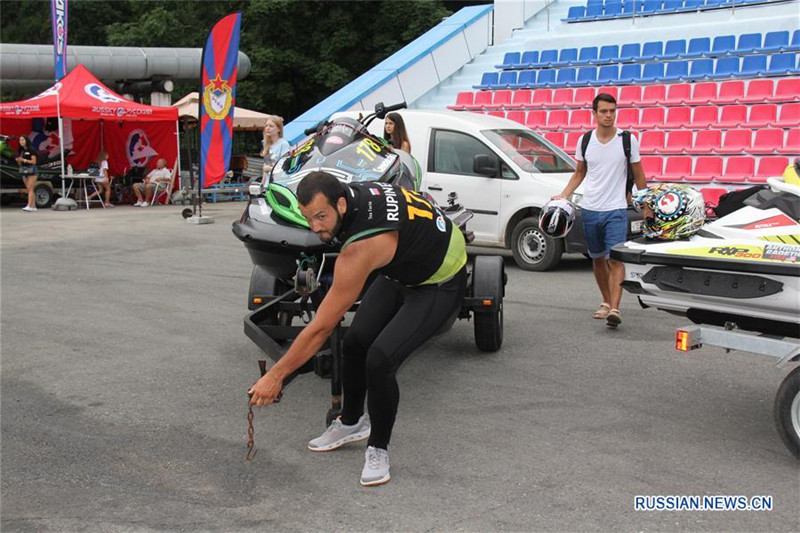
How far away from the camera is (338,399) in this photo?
199 inches

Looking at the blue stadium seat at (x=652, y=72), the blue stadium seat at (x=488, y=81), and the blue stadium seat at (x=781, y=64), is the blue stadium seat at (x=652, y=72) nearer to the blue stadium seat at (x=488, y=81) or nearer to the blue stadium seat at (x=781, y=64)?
the blue stadium seat at (x=781, y=64)

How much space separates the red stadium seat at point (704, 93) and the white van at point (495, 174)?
17.2 ft

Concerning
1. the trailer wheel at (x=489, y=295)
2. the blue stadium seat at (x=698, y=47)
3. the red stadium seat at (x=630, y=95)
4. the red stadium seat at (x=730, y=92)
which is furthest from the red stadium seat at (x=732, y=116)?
the trailer wheel at (x=489, y=295)

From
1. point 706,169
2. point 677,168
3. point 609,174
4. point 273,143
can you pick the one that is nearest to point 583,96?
point 677,168

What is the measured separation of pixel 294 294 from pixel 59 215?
49.6 ft

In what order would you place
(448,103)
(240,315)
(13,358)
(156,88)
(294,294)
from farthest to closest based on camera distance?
(156,88) < (448,103) < (240,315) < (13,358) < (294,294)

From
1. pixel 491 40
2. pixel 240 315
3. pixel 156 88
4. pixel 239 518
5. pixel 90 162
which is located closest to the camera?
pixel 239 518

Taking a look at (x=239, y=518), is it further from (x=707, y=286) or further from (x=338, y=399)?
(x=707, y=286)

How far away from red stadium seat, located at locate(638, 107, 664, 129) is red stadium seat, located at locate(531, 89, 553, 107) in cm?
207

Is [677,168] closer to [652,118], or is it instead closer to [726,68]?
[652,118]

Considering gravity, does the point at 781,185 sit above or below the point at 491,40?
below

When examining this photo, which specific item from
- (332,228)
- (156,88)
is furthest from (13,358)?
(156,88)

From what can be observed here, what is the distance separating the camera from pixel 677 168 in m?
14.6

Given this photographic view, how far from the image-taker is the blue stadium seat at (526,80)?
18609 millimetres
